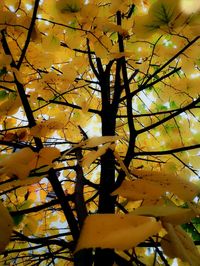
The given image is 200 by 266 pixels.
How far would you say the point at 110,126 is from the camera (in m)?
1.53

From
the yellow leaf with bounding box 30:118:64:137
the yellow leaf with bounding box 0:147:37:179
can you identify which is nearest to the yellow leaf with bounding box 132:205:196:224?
the yellow leaf with bounding box 0:147:37:179

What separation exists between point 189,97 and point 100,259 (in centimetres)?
91

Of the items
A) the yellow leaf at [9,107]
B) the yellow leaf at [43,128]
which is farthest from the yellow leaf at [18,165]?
the yellow leaf at [9,107]

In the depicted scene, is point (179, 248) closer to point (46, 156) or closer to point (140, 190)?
point (140, 190)

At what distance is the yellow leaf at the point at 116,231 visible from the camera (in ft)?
1.05

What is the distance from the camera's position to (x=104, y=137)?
639mm

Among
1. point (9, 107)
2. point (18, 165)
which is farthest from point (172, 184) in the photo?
point (9, 107)

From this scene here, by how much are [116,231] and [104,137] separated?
31 cm

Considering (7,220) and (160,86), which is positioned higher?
(160,86)

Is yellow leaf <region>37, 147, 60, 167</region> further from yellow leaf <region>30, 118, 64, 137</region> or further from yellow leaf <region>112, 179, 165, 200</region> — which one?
Answer: yellow leaf <region>30, 118, 64, 137</region>

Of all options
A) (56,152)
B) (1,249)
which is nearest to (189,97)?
(56,152)

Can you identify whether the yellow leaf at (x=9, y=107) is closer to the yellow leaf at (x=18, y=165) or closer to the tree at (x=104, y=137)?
the tree at (x=104, y=137)

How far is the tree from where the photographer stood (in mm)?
454

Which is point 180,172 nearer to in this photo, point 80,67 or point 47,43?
point 80,67
